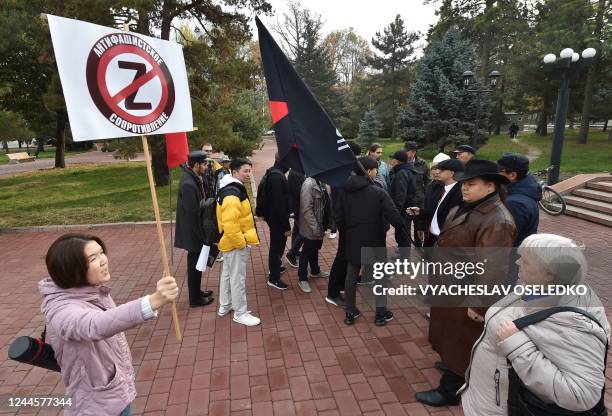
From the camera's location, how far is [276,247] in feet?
17.0

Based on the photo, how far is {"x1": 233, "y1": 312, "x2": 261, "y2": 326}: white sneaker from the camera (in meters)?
4.33

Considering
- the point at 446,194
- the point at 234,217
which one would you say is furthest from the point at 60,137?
the point at 446,194

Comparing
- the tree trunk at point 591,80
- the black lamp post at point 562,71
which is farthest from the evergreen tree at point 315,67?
the black lamp post at point 562,71

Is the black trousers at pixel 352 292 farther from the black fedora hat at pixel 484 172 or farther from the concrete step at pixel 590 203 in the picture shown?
the concrete step at pixel 590 203

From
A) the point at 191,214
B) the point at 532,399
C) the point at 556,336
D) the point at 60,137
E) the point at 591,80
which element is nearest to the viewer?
the point at 556,336

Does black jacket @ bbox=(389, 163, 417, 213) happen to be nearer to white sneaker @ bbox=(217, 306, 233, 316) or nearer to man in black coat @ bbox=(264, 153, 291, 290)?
man in black coat @ bbox=(264, 153, 291, 290)

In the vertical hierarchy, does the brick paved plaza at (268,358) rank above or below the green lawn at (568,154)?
below

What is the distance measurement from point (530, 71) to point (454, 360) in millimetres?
24684

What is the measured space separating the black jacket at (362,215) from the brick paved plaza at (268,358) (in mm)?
993

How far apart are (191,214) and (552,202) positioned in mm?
9105

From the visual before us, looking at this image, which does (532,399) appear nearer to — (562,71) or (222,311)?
(222,311)

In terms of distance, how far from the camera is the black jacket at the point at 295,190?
526 cm

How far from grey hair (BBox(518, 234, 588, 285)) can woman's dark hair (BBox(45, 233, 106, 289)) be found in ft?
7.15

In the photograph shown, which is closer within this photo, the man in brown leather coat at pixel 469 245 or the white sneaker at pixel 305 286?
the man in brown leather coat at pixel 469 245
